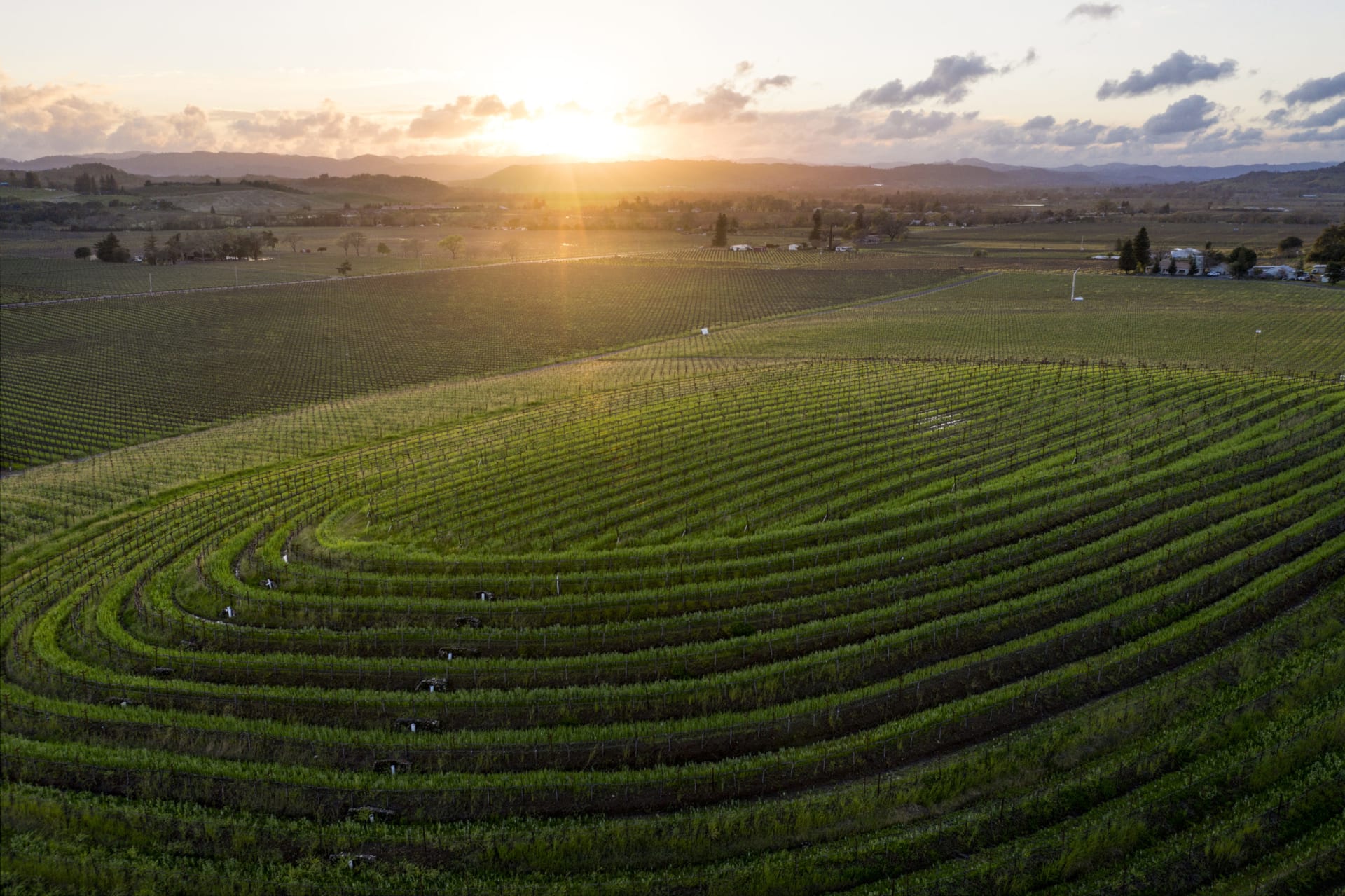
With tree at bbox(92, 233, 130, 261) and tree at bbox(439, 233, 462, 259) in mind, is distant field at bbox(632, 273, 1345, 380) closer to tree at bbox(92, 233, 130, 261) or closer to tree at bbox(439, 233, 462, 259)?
tree at bbox(439, 233, 462, 259)

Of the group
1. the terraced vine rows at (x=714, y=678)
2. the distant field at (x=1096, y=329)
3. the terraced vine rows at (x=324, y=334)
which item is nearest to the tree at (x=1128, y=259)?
the distant field at (x=1096, y=329)

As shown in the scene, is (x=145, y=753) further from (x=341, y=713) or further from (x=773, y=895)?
(x=773, y=895)

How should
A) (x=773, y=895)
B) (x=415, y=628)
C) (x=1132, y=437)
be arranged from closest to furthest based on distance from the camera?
(x=773, y=895)
(x=415, y=628)
(x=1132, y=437)

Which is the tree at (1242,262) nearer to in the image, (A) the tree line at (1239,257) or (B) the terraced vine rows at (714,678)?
(A) the tree line at (1239,257)

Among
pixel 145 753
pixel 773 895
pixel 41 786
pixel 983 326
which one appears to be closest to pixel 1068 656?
pixel 773 895

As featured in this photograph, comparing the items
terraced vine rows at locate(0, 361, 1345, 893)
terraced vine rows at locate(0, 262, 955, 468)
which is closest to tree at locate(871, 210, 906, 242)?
terraced vine rows at locate(0, 262, 955, 468)

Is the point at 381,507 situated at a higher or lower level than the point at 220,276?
lower
